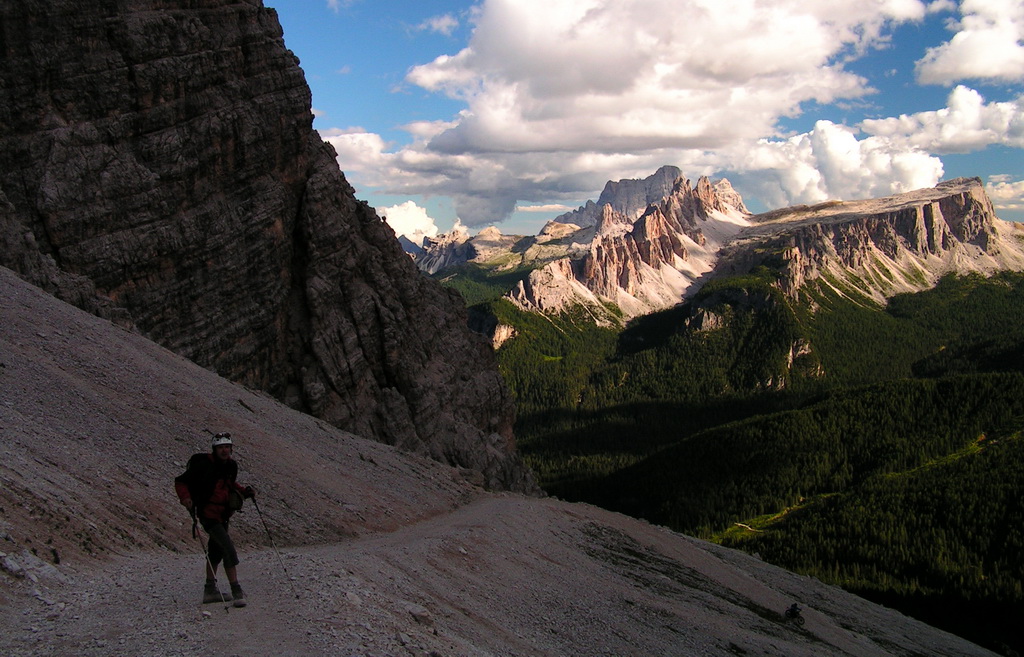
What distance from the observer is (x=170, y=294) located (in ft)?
146

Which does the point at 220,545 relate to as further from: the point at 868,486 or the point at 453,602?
the point at 868,486

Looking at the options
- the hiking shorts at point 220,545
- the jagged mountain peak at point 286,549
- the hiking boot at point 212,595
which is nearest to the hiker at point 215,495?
the hiking shorts at point 220,545

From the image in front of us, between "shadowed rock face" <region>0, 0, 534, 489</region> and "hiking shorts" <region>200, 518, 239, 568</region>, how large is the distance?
28966 millimetres

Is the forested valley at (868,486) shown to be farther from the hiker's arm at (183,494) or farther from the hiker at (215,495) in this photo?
the hiker's arm at (183,494)

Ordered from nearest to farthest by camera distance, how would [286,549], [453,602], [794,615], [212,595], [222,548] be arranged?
[212,595] → [222,548] → [453,602] → [286,549] → [794,615]

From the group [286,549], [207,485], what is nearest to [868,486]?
[286,549]

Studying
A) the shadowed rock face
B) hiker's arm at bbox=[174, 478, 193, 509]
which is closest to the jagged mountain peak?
hiker's arm at bbox=[174, 478, 193, 509]

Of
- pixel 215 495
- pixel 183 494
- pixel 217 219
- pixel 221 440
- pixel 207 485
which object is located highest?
pixel 217 219

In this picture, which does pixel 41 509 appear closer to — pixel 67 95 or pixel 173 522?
pixel 173 522

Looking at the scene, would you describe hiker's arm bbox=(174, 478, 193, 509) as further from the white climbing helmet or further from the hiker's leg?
the white climbing helmet

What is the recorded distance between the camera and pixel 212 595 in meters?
13.3

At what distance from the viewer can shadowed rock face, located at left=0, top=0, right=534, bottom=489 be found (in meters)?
39.9

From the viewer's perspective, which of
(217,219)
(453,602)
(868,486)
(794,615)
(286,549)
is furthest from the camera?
(868,486)

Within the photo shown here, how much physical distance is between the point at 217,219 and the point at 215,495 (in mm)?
37704
